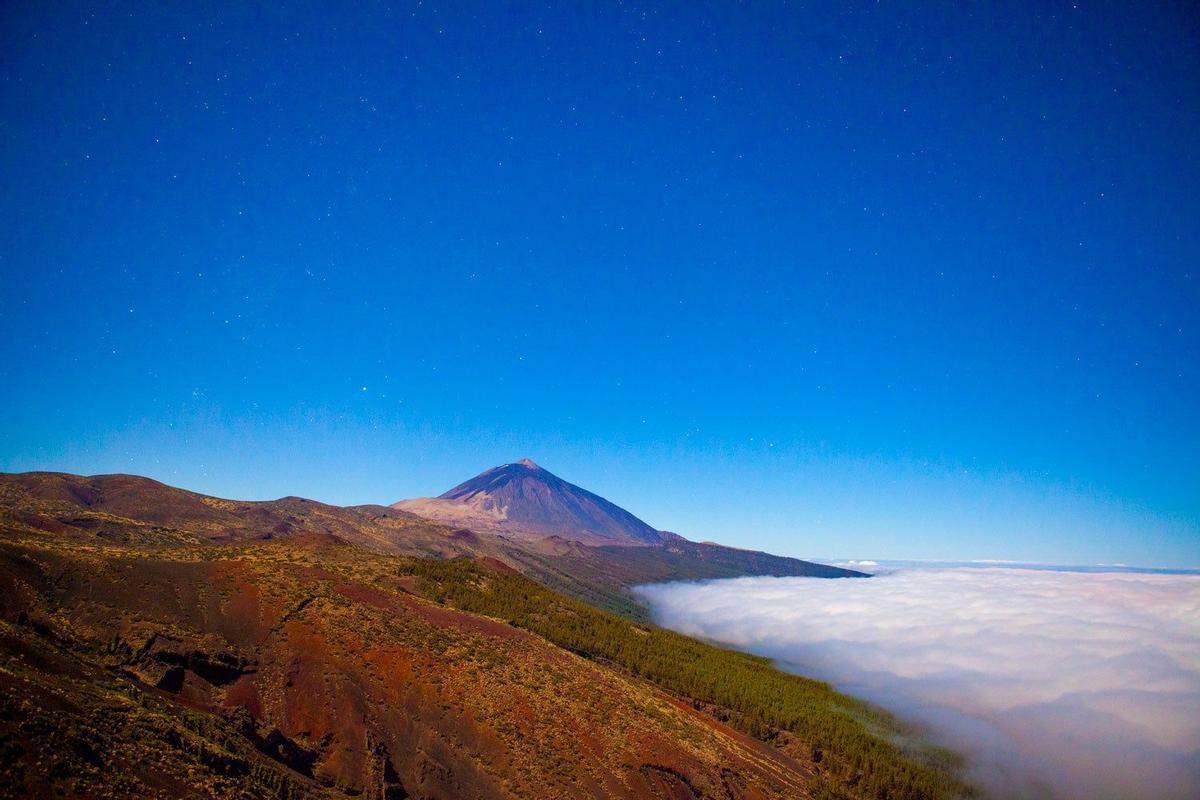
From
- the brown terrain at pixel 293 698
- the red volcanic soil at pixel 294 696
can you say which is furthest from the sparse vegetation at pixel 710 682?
the red volcanic soil at pixel 294 696

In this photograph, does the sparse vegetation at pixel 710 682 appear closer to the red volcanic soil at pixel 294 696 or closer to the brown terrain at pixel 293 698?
the brown terrain at pixel 293 698

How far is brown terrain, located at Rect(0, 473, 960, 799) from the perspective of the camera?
17.8 meters

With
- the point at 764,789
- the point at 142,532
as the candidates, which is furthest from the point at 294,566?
the point at 142,532

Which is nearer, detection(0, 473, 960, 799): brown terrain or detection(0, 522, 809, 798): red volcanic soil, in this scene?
detection(0, 473, 960, 799): brown terrain

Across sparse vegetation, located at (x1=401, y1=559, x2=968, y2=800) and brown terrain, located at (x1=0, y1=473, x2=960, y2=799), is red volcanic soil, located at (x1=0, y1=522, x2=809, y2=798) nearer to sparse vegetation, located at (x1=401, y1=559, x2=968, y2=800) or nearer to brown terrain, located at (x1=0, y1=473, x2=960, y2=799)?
brown terrain, located at (x1=0, y1=473, x2=960, y2=799)

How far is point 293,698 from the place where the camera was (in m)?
33.4

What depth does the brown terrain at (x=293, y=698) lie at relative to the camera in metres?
17.8

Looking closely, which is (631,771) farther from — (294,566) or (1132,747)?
(1132,747)

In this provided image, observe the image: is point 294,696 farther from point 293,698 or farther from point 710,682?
point 710,682

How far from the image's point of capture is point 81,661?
939 inches

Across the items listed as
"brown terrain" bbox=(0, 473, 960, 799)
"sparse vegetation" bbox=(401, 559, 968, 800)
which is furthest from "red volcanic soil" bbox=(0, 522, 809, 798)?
"sparse vegetation" bbox=(401, 559, 968, 800)

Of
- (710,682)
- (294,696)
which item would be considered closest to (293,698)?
(294,696)

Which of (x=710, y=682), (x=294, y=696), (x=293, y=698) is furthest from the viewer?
(x=710, y=682)

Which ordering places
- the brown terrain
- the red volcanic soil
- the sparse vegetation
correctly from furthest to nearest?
the sparse vegetation → the red volcanic soil → the brown terrain
